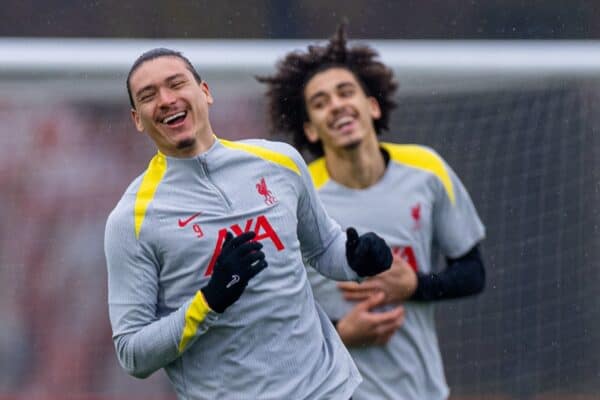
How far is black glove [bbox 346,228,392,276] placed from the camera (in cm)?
322

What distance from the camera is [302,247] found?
3.42 meters

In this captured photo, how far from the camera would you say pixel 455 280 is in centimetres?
430

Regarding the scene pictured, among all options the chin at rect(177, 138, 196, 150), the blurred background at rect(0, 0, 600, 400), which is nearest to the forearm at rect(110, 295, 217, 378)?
the chin at rect(177, 138, 196, 150)

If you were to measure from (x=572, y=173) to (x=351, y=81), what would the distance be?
1.88 meters

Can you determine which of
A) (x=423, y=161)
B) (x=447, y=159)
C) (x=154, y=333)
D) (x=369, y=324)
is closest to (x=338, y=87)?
(x=423, y=161)

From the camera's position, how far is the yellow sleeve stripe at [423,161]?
441cm

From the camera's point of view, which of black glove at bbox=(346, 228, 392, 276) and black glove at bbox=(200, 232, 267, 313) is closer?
black glove at bbox=(200, 232, 267, 313)

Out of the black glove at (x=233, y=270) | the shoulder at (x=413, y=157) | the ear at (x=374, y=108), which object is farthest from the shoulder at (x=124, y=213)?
the ear at (x=374, y=108)

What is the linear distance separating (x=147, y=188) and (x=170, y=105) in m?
0.20

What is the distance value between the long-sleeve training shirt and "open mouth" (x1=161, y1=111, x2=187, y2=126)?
A: 3.8 inches

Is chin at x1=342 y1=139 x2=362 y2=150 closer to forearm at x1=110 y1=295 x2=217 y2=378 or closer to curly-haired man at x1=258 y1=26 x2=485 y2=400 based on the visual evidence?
curly-haired man at x1=258 y1=26 x2=485 y2=400

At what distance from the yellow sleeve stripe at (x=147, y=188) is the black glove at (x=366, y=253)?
0.45 metres

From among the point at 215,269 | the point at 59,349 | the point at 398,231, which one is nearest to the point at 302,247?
the point at 215,269

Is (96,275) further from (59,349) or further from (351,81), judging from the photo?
(351,81)
